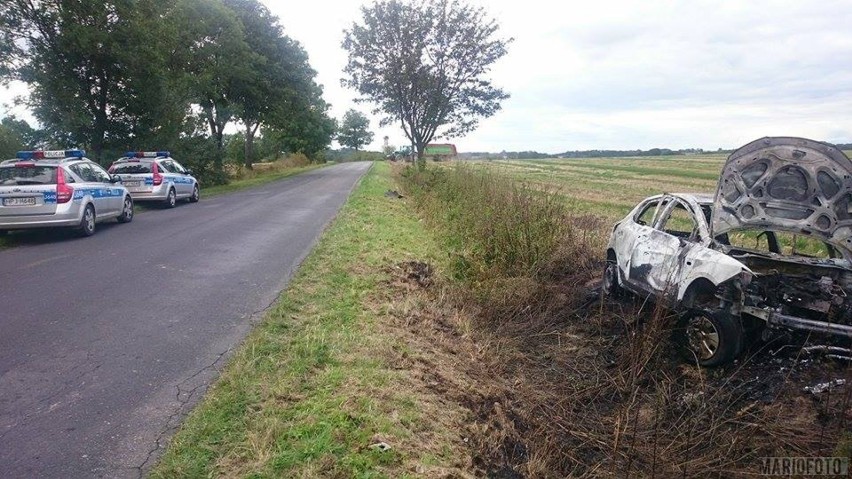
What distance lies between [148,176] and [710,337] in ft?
53.3

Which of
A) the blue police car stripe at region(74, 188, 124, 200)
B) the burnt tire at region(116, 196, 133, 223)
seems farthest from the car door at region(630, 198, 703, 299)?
the burnt tire at region(116, 196, 133, 223)

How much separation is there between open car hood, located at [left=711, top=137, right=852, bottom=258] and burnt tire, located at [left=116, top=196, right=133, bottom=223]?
12813 millimetres

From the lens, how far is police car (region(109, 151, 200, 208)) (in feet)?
54.2

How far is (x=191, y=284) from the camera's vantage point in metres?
7.14

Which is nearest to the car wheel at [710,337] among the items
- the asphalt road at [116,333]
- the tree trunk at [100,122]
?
the asphalt road at [116,333]

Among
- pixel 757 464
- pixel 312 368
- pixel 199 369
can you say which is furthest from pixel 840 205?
pixel 199 369

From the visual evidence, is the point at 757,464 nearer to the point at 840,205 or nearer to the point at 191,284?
the point at 840,205

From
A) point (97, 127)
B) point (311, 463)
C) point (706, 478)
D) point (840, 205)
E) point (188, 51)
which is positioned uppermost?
point (188, 51)

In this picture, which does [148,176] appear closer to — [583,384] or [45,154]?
[45,154]

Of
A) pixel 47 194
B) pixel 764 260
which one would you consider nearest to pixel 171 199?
pixel 47 194

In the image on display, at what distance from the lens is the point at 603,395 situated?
4.85 m

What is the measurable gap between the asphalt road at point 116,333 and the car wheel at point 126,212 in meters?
2.29

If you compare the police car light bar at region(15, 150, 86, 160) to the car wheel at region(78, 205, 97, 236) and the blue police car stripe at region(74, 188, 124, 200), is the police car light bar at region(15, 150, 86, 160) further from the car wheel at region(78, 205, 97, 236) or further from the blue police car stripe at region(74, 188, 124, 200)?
the car wheel at region(78, 205, 97, 236)

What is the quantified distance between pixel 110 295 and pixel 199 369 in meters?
2.79
